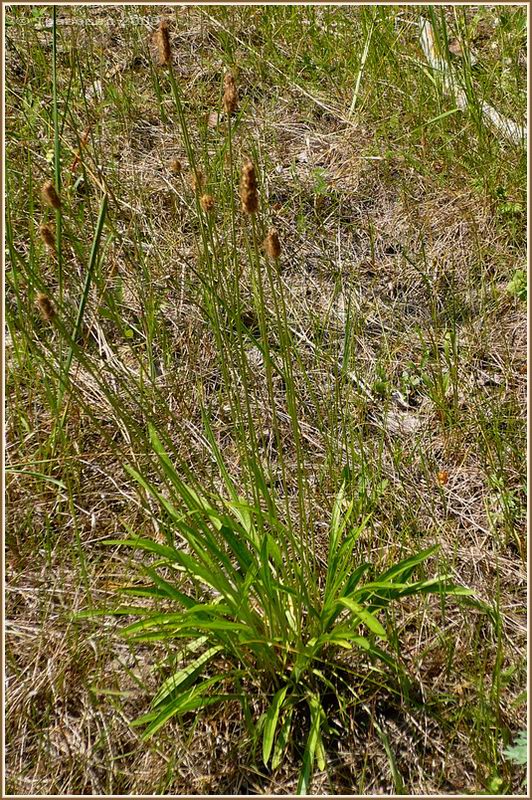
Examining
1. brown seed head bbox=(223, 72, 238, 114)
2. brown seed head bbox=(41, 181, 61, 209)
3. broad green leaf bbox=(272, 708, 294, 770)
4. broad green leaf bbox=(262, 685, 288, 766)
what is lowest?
broad green leaf bbox=(272, 708, 294, 770)

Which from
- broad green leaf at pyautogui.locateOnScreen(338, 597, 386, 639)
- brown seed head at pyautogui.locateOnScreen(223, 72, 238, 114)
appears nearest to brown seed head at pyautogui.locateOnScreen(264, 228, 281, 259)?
brown seed head at pyautogui.locateOnScreen(223, 72, 238, 114)

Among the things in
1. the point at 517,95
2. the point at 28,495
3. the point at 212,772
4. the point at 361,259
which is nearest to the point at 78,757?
the point at 212,772

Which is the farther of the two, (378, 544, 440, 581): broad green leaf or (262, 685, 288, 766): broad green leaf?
(378, 544, 440, 581): broad green leaf

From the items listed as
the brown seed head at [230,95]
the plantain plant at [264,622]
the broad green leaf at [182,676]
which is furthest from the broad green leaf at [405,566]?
the brown seed head at [230,95]

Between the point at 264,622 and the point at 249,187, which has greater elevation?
the point at 249,187

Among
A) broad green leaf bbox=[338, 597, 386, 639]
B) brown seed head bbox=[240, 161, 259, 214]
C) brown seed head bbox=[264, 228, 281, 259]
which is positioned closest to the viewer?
brown seed head bbox=[240, 161, 259, 214]

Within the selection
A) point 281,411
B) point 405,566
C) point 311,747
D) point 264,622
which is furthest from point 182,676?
point 281,411

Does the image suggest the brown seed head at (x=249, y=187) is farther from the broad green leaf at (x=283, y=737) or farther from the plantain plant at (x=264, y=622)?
the broad green leaf at (x=283, y=737)

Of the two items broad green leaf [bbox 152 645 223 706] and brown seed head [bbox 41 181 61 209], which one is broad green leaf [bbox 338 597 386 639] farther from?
brown seed head [bbox 41 181 61 209]

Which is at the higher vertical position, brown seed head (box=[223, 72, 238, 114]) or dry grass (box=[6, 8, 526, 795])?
Answer: brown seed head (box=[223, 72, 238, 114])

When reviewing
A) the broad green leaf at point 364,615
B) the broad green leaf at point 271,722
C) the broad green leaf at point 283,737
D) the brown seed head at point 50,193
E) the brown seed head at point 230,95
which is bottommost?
the broad green leaf at point 283,737

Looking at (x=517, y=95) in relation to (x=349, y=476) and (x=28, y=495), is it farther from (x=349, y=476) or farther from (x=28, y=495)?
(x=28, y=495)

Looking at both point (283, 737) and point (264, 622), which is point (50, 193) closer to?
point (264, 622)

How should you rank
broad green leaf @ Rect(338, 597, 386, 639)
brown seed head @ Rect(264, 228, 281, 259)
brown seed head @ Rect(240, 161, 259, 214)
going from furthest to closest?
broad green leaf @ Rect(338, 597, 386, 639) → brown seed head @ Rect(264, 228, 281, 259) → brown seed head @ Rect(240, 161, 259, 214)
